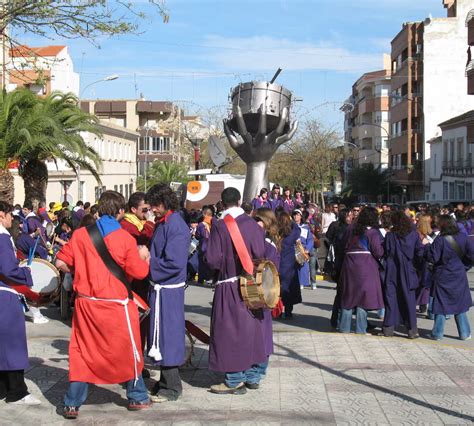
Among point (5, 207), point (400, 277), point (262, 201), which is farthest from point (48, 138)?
point (5, 207)

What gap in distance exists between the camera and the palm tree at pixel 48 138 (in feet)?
79.6

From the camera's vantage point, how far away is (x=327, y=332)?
1164cm

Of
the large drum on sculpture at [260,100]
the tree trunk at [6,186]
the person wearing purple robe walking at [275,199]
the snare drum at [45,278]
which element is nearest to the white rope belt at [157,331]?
the snare drum at [45,278]

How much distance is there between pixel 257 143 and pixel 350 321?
1312cm

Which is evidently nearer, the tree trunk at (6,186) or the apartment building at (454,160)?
the tree trunk at (6,186)

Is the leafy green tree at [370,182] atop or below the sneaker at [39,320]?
atop

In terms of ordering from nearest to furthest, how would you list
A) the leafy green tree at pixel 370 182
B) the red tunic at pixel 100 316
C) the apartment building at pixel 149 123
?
the red tunic at pixel 100 316
the leafy green tree at pixel 370 182
the apartment building at pixel 149 123

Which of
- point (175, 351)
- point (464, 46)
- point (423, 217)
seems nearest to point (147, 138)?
Result: point (464, 46)

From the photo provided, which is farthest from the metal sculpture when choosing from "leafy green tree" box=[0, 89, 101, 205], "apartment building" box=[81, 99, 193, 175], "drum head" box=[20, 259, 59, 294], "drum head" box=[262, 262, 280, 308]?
"apartment building" box=[81, 99, 193, 175]

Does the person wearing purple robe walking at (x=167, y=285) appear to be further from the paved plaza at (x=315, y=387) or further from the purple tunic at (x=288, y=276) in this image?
the purple tunic at (x=288, y=276)

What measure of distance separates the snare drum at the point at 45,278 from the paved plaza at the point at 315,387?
574 millimetres

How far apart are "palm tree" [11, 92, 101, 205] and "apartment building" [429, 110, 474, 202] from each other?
24942 millimetres

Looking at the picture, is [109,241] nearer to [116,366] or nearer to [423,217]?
[116,366]

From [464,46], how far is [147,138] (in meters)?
34.6
